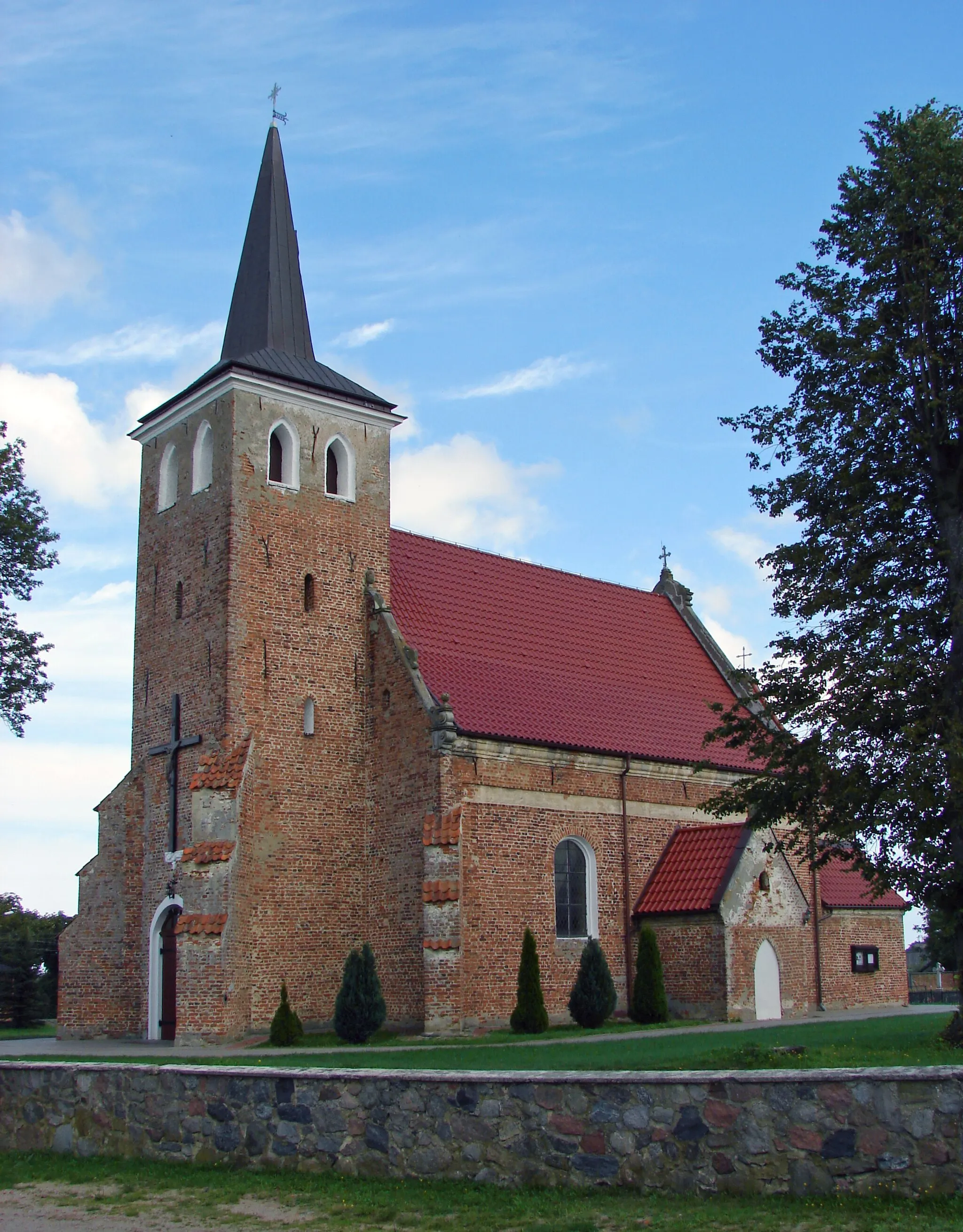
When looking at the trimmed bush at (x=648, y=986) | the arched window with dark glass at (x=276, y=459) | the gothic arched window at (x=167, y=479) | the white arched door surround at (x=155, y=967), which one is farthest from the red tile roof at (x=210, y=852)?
the trimmed bush at (x=648, y=986)

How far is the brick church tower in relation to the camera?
22.4 meters

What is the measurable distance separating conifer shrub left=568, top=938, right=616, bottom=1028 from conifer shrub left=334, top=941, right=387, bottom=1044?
152 inches

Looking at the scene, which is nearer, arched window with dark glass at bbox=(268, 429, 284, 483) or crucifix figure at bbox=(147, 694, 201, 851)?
crucifix figure at bbox=(147, 694, 201, 851)

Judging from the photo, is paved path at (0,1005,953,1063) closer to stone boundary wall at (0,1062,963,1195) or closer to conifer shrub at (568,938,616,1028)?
conifer shrub at (568,938,616,1028)

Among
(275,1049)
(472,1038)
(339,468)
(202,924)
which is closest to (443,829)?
(472,1038)

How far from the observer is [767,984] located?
84.2 ft

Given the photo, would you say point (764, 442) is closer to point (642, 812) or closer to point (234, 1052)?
point (642, 812)

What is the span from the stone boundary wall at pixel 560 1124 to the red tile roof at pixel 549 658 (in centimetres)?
1266

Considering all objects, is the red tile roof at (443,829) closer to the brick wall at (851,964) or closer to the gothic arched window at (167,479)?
the gothic arched window at (167,479)

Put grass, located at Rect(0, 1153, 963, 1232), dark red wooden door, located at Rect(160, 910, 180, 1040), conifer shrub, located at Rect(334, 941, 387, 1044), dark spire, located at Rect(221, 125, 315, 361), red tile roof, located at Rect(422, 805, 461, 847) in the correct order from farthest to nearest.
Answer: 1. dark spire, located at Rect(221, 125, 315, 361)
2. dark red wooden door, located at Rect(160, 910, 180, 1040)
3. red tile roof, located at Rect(422, 805, 461, 847)
4. conifer shrub, located at Rect(334, 941, 387, 1044)
5. grass, located at Rect(0, 1153, 963, 1232)

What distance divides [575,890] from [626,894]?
1.28 metres

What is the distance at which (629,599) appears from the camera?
33250 mm

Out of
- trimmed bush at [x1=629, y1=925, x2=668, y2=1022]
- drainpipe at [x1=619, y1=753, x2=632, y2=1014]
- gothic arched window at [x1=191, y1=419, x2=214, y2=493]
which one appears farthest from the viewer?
drainpipe at [x1=619, y1=753, x2=632, y2=1014]

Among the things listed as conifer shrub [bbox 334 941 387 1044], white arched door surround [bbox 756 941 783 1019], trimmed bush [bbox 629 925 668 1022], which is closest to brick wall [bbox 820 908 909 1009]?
white arched door surround [bbox 756 941 783 1019]
